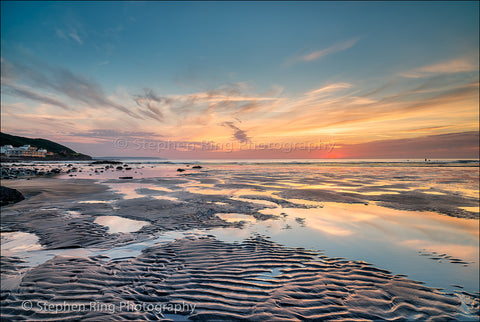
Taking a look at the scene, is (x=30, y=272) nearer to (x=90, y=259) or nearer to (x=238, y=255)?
(x=90, y=259)

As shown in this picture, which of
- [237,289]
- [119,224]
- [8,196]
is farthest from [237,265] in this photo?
[8,196]

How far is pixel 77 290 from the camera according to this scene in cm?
429

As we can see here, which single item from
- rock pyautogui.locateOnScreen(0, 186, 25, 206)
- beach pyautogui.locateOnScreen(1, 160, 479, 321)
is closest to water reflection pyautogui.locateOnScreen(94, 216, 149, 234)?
beach pyautogui.locateOnScreen(1, 160, 479, 321)

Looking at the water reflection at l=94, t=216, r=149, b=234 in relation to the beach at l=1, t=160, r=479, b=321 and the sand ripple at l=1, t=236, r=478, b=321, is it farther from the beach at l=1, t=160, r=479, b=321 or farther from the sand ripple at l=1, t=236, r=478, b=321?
the sand ripple at l=1, t=236, r=478, b=321

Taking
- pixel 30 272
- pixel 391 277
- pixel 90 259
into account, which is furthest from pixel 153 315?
pixel 391 277

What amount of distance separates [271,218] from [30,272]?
8.30 meters

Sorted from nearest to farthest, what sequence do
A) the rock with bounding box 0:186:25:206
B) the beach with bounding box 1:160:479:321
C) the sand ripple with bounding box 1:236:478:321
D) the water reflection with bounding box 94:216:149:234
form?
the sand ripple with bounding box 1:236:478:321 → the beach with bounding box 1:160:479:321 → the water reflection with bounding box 94:216:149:234 → the rock with bounding box 0:186:25:206

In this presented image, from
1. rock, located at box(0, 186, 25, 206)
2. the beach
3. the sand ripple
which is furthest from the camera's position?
rock, located at box(0, 186, 25, 206)

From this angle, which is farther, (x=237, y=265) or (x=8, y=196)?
(x=8, y=196)

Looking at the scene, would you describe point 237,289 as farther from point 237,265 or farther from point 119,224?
point 119,224

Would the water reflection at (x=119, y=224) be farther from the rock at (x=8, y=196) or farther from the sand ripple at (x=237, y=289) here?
the rock at (x=8, y=196)

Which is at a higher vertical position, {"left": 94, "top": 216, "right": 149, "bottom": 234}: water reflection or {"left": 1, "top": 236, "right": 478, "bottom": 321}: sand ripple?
{"left": 1, "top": 236, "right": 478, "bottom": 321}: sand ripple

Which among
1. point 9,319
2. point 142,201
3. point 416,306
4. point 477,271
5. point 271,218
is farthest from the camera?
point 142,201

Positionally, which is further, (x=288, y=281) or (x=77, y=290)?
(x=288, y=281)
